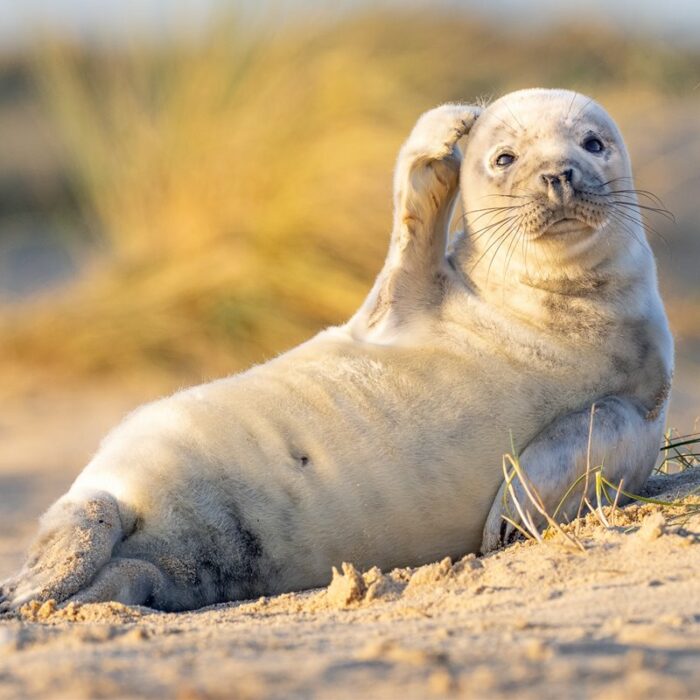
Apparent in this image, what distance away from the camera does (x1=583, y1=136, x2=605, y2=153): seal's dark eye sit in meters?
4.21

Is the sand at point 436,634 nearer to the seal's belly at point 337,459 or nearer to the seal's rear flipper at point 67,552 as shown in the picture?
the seal's rear flipper at point 67,552

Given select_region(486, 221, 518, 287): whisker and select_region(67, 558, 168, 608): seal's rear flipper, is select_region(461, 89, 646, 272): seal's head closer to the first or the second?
select_region(486, 221, 518, 287): whisker

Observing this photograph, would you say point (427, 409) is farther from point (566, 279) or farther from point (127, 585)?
point (127, 585)

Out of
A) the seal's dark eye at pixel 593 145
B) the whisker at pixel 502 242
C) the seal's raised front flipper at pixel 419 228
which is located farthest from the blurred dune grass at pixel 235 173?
the seal's dark eye at pixel 593 145

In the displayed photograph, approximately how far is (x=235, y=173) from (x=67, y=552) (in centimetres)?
627

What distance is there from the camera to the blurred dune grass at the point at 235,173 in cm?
882

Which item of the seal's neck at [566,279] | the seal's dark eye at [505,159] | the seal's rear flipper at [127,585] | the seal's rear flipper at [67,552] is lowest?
the seal's rear flipper at [127,585]

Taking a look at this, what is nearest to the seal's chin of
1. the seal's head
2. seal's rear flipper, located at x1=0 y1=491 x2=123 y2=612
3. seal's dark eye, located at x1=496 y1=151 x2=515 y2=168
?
the seal's head

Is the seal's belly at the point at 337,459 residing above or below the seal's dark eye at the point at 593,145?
below

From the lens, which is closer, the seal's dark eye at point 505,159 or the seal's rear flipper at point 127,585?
the seal's rear flipper at point 127,585

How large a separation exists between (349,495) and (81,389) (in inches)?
204

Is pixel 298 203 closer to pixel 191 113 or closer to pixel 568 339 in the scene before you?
pixel 191 113

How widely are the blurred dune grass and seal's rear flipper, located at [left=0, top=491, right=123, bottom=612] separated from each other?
15.6 ft

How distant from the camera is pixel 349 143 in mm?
9234
